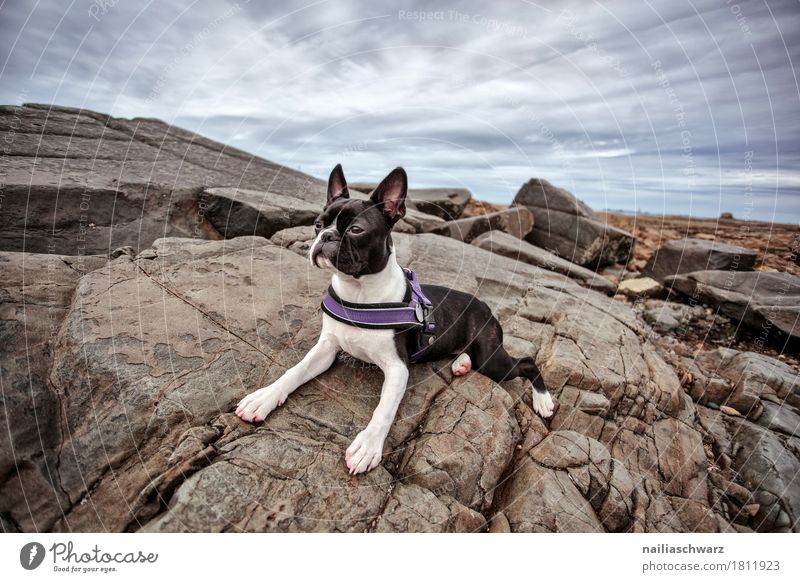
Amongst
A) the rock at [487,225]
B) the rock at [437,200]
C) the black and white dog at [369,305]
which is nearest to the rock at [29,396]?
the black and white dog at [369,305]

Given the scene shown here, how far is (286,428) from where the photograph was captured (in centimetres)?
436

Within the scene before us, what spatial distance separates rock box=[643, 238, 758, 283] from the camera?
14.1m

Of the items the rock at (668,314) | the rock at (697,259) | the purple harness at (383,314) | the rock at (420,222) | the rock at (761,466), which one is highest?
the rock at (420,222)

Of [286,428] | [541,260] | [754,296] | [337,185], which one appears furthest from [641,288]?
[286,428]

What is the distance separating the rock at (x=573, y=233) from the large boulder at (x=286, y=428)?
34.2ft

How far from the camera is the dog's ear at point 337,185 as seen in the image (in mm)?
5000

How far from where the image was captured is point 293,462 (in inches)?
157

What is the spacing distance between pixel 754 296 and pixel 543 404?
29.0ft

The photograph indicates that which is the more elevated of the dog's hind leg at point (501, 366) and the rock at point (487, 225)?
the rock at point (487, 225)

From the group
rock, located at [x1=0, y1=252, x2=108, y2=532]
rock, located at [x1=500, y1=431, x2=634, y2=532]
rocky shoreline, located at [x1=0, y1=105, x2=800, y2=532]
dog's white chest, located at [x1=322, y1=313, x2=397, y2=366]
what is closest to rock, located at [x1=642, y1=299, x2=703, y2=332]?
rocky shoreline, located at [x1=0, y1=105, x2=800, y2=532]

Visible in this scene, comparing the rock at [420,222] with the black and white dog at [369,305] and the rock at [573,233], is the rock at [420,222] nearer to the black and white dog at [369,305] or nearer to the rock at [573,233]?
the rock at [573,233]

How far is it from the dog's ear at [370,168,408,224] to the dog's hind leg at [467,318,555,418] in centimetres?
236

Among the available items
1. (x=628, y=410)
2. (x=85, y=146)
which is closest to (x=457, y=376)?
(x=628, y=410)

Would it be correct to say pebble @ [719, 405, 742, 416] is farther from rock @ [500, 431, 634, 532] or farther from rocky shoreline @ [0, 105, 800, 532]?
rock @ [500, 431, 634, 532]
